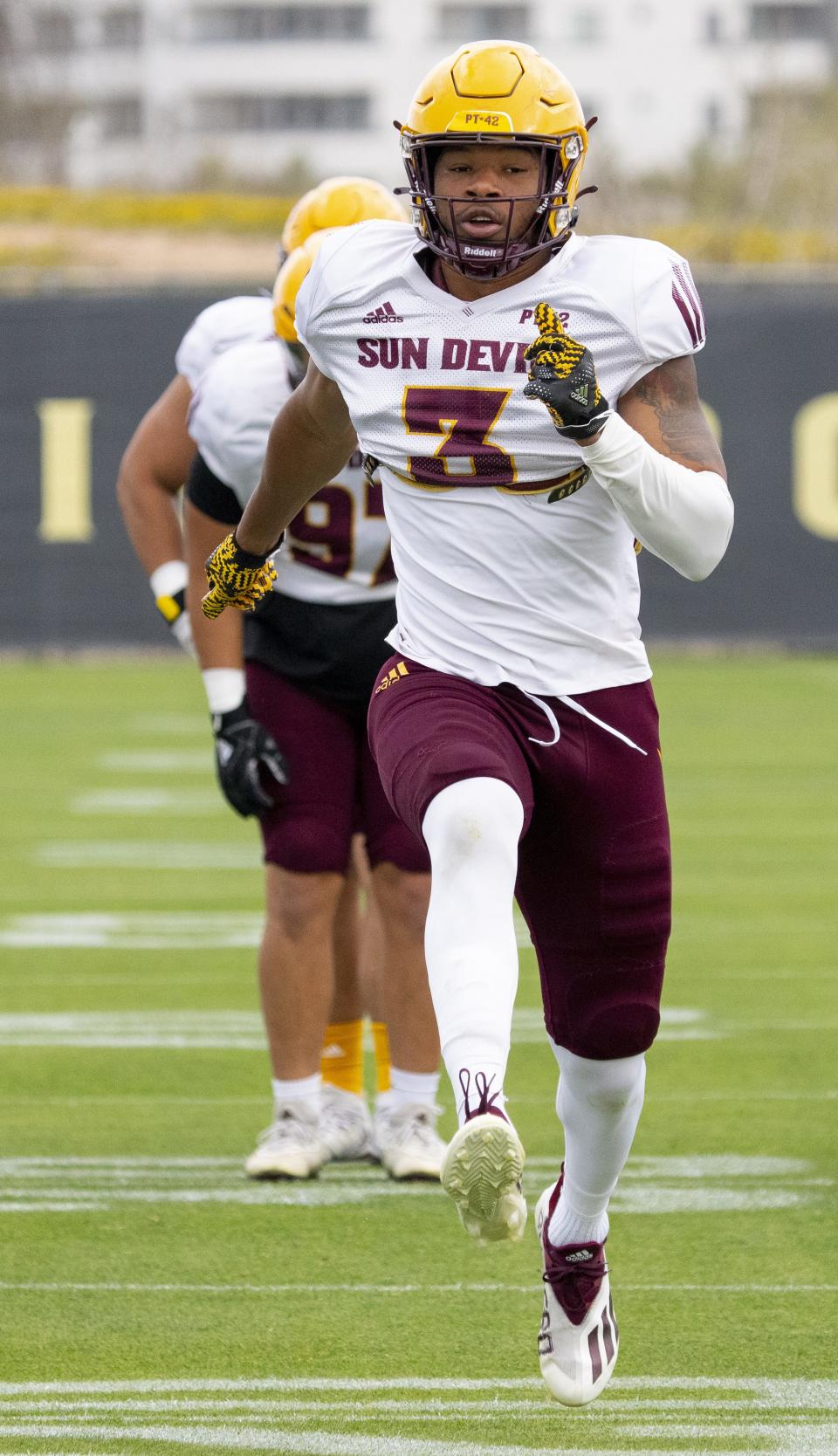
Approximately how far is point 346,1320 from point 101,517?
11.8 m

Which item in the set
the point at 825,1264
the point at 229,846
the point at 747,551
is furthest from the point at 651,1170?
the point at 747,551

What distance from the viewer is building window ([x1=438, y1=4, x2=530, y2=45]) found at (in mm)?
56875

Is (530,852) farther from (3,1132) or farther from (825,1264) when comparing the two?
(3,1132)

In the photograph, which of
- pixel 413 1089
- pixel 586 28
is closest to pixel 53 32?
pixel 586 28

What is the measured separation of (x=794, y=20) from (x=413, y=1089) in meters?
60.1

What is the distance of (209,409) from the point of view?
14.8ft

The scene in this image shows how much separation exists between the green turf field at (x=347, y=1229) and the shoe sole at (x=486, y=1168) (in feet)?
1.66

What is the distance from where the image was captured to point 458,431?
10.5 feet

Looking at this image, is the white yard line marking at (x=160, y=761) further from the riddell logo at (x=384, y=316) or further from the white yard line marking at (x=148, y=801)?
the riddell logo at (x=384, y=316)

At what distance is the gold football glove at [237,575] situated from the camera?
3617 millimetres

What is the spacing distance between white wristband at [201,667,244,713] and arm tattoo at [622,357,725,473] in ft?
4.87

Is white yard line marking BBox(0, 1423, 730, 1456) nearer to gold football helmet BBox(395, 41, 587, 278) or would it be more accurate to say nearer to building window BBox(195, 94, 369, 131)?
gold football helmet BBox(395, 41, 587, 278)

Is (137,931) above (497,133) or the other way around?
the other way around

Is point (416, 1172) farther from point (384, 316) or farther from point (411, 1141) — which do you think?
point (384, 316)
